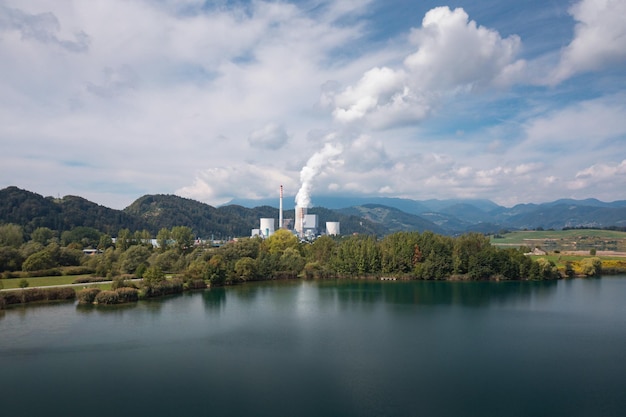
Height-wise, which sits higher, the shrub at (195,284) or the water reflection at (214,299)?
the shrub at (195,284)

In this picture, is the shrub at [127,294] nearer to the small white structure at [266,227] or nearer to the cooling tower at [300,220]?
the cooling tower at [300,220]

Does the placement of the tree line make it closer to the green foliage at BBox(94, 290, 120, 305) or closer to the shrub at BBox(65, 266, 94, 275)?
the shrub at BBox(65, 266, 94, 275)

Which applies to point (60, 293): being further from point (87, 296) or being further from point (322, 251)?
point (322, 251)

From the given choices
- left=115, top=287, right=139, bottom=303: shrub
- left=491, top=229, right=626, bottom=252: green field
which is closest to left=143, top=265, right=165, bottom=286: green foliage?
left=115, top=287, right=139, bottom=303: shrub

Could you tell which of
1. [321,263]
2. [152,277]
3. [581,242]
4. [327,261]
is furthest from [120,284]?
[581,242]

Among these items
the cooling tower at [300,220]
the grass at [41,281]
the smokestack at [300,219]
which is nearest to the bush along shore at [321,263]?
the grass at [41,281]

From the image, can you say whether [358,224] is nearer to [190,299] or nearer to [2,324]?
[190,299]

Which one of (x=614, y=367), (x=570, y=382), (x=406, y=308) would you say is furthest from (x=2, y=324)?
(x=614, y=367)
